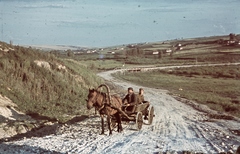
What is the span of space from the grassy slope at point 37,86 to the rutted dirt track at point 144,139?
4.41 meters

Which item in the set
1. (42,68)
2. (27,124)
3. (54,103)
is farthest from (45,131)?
(42,68)

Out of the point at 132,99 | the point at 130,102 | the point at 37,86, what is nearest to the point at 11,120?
the point at 130,102

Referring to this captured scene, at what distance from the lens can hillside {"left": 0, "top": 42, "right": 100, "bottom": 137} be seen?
78.6 feet

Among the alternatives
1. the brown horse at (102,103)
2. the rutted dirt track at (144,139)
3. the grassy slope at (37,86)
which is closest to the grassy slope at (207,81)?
the rutted dirt track at (144,139)

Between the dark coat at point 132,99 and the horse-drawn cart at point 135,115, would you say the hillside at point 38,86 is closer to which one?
the dark coat at point 132,99

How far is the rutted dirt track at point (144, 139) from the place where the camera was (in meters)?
13.3

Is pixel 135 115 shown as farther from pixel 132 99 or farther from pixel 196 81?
pixel 196 81

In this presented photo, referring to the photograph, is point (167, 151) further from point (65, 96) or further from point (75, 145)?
point (65, 96)

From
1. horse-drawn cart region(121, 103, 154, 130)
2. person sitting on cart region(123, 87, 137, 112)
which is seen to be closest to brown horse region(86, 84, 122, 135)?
horse-drawn cart region(121, 103, 154, 130)

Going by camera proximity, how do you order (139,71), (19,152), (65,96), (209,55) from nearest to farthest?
(19,152), (65,96), (139,71), (209,55)

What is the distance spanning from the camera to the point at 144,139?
607 inches

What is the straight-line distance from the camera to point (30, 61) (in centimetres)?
3108

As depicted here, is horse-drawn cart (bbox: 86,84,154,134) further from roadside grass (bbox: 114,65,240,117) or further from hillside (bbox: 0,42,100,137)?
roadside grass (bbox: 114,65,240,117)

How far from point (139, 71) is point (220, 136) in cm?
6651
